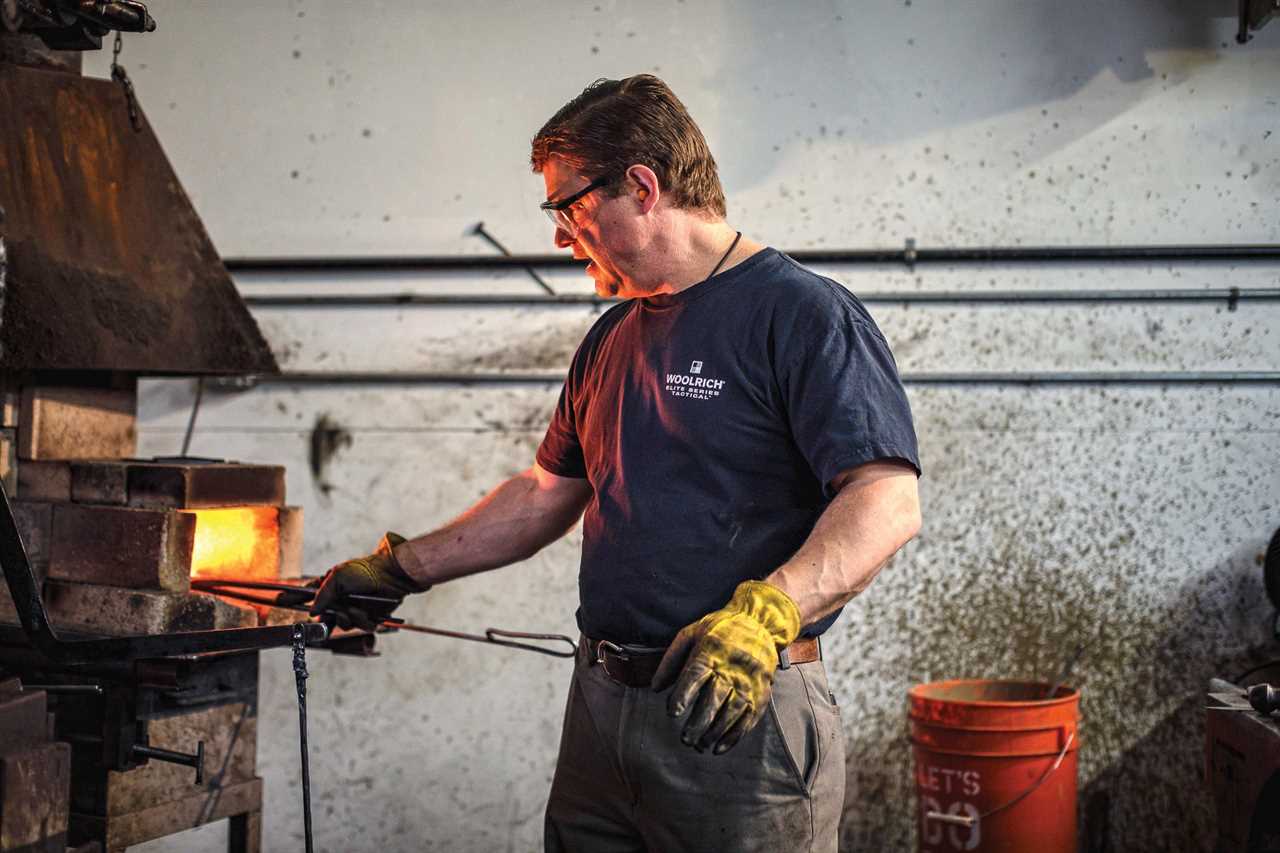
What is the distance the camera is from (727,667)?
1.30m

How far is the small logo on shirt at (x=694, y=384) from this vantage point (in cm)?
166

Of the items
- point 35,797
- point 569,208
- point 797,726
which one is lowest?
point 35,797

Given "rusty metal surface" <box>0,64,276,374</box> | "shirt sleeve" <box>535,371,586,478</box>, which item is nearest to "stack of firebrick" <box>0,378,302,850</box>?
"rusty metal surface" <box>0,64,276,374</box>

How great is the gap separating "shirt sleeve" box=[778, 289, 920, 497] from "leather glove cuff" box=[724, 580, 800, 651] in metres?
0.19

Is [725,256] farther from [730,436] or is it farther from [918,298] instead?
[918,298]

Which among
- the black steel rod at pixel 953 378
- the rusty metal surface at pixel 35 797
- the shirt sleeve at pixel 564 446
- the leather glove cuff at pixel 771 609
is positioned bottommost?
the rusty metal surface at pixel 35 797

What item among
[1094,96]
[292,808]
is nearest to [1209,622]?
[1094,96]

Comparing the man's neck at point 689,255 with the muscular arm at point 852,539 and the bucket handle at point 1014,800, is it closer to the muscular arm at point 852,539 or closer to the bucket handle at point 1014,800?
the muscular arm at point 852,539

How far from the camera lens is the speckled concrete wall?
3211mm

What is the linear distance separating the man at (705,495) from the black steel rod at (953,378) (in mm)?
1512

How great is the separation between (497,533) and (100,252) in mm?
1073

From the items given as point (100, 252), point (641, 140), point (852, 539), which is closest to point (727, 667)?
point (852, 539)

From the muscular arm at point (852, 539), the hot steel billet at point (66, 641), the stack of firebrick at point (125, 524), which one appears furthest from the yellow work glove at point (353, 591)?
the muscular arm at point (852, 539)

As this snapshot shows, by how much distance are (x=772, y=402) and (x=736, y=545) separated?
21cm
